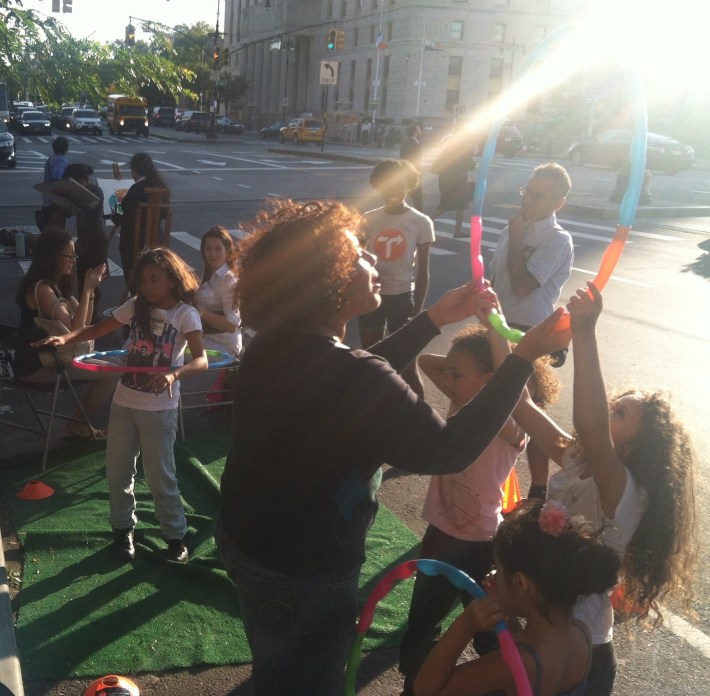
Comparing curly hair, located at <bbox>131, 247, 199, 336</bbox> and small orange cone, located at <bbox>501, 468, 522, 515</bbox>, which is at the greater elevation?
curly hair, located at <bbox>131, 247, 199, 336</bbox>

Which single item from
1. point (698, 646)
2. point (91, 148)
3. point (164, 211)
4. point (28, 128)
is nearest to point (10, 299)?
point (164, 211)

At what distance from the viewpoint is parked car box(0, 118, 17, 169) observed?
28614 mm

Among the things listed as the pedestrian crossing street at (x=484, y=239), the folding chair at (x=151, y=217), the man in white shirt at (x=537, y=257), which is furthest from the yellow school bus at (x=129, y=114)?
the man in white shirt at (x=537, y=257)

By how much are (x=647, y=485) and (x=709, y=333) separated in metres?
8.71

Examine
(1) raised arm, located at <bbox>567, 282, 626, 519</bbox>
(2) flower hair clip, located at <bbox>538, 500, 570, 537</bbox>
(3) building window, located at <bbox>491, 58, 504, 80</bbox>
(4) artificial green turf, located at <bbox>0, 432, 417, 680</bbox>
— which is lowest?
(4) artificial green turf, located at <bbox>0, 432, 417, 680</bbox>

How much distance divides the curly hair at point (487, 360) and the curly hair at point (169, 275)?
1.72m

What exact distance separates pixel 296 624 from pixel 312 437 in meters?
0.52

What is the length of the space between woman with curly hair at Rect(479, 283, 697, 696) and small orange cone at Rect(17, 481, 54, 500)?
3.81m

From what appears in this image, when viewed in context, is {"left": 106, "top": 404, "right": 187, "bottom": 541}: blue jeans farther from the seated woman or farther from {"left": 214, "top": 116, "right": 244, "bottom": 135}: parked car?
{"left": 214, "top": 116, "right": 244, "bottom": 135}: parked car

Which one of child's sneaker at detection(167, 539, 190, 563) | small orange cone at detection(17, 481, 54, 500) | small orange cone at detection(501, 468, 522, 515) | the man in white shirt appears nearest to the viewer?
small orange cone at detection(501, 468, 522, 515)

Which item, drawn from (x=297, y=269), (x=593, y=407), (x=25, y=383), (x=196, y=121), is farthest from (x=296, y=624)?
(x=196, y=121)

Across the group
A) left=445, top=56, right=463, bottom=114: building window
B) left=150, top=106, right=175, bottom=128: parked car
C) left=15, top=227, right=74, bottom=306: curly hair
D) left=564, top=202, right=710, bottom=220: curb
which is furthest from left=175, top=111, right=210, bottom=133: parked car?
left=15, top=227, right=74, bottom=306: curly hair

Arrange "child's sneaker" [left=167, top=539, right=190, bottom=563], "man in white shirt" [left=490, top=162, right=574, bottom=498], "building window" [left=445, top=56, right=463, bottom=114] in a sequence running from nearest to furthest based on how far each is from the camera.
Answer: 1. "child's sneaker" [left=167, top=539, right=190, bottom=563]
2. "man in white shirt" [left=490, top=162, right=574, bottom=498]
3. "building window" [left=445, top=56, right=463, bottom=114]

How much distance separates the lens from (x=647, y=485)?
260 centimetres
